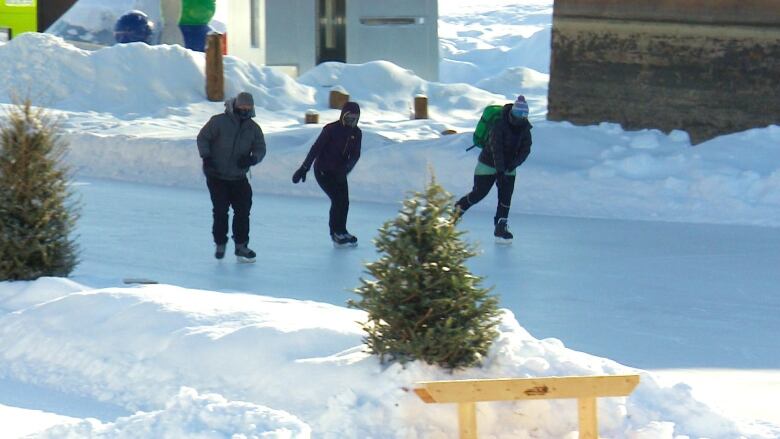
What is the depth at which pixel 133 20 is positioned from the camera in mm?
32000

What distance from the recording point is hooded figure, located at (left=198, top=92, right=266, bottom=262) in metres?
12.4

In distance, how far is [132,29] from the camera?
3188 cm

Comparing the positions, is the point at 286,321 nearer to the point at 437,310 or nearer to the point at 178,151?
the point at 437,310

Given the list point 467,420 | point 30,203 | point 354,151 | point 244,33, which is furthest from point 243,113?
point 244,33

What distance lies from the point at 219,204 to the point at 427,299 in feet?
19.0

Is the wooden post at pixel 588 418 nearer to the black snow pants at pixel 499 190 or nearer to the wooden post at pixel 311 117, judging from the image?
the black snow pants at pixel 499 190

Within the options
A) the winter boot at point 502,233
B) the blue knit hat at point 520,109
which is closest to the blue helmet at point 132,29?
the winter boot at point 502,233

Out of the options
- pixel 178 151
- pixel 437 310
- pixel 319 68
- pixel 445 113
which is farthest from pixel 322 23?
pixel 437 310

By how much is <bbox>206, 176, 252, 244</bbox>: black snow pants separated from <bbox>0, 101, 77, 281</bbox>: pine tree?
8.28 feet

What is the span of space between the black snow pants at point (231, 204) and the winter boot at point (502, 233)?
7.93ft

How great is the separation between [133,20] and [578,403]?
26.6m

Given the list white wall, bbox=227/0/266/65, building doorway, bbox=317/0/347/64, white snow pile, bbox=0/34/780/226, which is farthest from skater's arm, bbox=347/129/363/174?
white wall, bbox=227/0/266/65

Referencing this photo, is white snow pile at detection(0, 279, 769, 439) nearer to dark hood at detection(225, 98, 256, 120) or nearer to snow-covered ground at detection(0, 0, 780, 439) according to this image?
snow-covered ground at detection(0, 0, 780, 439)

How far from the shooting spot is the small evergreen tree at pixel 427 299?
7133 mm
